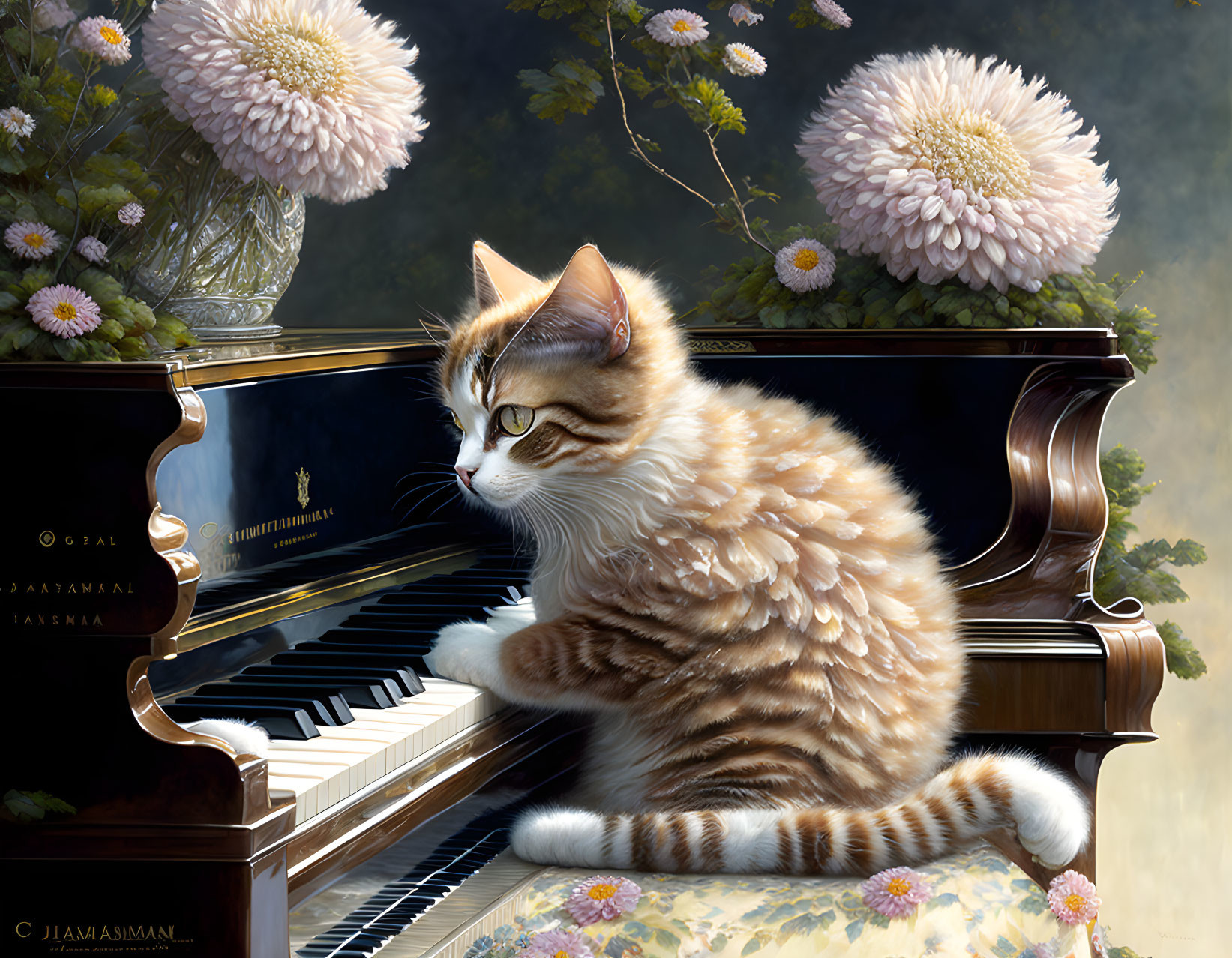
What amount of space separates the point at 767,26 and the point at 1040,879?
2.22m

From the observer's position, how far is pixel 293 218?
205 cm

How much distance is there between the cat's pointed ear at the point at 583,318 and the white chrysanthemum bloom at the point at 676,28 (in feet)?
4.26

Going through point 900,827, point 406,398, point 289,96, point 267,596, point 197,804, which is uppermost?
point 289,96

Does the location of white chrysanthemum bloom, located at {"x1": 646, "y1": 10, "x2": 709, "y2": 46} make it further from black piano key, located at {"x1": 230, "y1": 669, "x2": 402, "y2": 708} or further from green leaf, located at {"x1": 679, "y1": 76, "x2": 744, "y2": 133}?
black piano key, located at {"x1": 230, "y1": 669, "x2": 402, "y2": 708}

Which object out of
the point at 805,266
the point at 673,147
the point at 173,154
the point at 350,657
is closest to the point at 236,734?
the point at 350,657

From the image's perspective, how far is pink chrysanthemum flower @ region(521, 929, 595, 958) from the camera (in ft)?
4.67

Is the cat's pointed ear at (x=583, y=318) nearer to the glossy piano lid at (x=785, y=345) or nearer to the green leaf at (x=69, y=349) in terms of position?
the glossy piano lid at (x=785, y=345)

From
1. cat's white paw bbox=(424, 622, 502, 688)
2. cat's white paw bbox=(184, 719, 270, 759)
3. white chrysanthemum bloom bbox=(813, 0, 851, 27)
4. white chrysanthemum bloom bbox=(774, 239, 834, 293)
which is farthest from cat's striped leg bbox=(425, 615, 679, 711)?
white chrysanthemum bloom bbox=(813, 0, 851, 27)

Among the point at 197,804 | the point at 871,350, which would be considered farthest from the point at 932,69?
the point at 197,804

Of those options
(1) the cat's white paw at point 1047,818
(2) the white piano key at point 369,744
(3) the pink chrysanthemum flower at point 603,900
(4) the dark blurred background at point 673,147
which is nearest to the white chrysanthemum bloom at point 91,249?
(2) the white piano key at point 369,744

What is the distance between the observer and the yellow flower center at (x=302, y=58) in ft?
5.99

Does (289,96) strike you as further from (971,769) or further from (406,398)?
Result: (971,769)

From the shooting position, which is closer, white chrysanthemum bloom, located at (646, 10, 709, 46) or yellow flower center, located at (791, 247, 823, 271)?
yellow flower center, located at (791, 247, 823, 271)

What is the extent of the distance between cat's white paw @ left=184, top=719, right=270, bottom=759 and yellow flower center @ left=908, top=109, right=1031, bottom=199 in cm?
157
